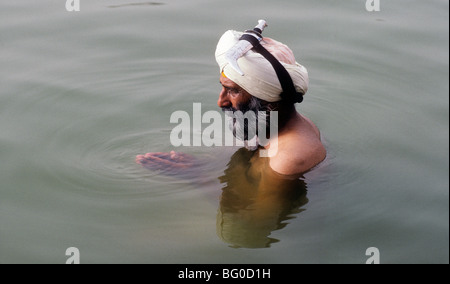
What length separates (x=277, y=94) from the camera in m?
4.30

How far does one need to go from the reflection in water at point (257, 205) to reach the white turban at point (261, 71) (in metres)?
0.53

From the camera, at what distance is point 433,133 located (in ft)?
16.8

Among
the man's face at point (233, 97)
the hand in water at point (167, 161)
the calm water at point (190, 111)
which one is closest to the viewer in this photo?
the calm water at point (190, 111)

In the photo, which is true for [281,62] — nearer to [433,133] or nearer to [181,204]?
[181,204]

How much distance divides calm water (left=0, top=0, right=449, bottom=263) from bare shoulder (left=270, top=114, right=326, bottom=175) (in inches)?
9.5

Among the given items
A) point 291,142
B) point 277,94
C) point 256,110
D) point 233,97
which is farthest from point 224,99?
point 291,142

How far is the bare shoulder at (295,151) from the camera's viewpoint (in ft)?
14.1

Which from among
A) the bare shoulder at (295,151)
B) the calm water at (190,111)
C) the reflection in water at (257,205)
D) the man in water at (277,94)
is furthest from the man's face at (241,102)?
the calm water at (190,111)

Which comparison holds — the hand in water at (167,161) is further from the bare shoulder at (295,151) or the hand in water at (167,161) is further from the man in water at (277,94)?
the bare shoulder at (295,151)

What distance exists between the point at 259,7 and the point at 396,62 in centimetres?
178

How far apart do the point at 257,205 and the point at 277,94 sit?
0.76 metres

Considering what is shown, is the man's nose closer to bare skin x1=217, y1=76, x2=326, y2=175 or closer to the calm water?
bare skin x1=217, y1=76, x2=326, y2=175

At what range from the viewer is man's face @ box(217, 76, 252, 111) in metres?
4.38

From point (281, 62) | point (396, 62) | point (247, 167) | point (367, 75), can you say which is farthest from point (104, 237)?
point (396, 62)
